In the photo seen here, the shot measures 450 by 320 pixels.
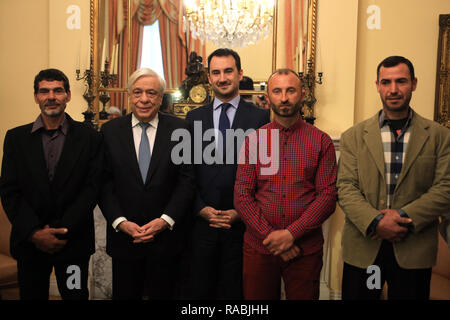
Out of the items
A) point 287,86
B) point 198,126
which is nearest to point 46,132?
point 198,126

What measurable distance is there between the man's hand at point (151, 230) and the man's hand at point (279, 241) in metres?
0.54

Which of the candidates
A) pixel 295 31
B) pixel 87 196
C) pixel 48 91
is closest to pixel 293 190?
pixel 87 196

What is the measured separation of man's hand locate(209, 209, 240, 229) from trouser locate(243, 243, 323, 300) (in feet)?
0.50

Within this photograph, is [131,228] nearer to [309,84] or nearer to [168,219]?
[168,219]

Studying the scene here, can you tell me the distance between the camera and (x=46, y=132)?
2145 millimetres

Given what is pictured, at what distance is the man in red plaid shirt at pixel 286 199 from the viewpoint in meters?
2.03

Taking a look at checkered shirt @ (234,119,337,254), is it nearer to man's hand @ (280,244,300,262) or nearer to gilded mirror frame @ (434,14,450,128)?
man's hand @ (280,244,300,262)

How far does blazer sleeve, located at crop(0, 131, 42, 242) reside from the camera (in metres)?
2.00

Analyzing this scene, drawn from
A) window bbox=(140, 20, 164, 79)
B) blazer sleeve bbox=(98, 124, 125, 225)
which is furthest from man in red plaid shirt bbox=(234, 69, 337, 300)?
window bbox=(140, 20, 164, 79)

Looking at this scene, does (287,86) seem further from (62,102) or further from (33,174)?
(33,174)

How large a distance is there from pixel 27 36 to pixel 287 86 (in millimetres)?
2555

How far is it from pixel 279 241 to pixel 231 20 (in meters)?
1.80

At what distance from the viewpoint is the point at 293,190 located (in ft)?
6.71

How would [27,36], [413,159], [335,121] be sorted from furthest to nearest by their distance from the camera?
[27,36] → [335,121] → [413,159]
